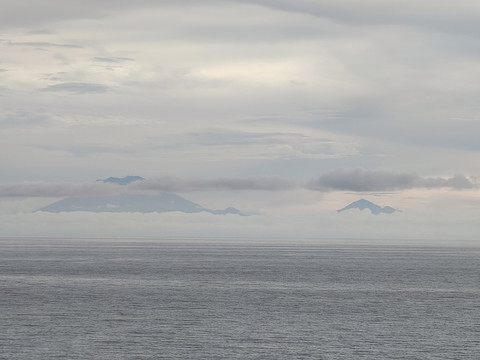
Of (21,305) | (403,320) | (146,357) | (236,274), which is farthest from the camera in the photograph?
(236,274)

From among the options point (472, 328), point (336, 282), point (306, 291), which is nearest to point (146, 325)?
point (472, 328)

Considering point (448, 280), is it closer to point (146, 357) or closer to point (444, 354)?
point (444, 354)

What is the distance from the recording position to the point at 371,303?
100500mm

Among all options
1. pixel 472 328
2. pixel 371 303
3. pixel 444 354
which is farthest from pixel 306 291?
pixel 444 354

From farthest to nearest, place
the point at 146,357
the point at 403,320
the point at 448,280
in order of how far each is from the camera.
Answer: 1. the point at 448,280
2. the point at 403,320
3. the point at 146,357

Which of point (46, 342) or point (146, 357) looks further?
point (46, 342)

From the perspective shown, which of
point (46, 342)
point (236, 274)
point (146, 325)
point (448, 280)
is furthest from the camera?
point (236, 274)

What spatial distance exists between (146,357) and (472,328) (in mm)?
36841

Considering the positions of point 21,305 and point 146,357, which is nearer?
point 146,357

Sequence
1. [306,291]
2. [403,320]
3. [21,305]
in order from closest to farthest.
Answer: [403,320], [21,305], [306,291]

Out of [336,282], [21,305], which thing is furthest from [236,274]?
[21,305]

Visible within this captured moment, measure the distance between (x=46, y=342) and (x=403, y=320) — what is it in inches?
1582

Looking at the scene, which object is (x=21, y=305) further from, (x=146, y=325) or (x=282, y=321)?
(x=282, y=321)

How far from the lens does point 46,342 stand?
6341 cm
